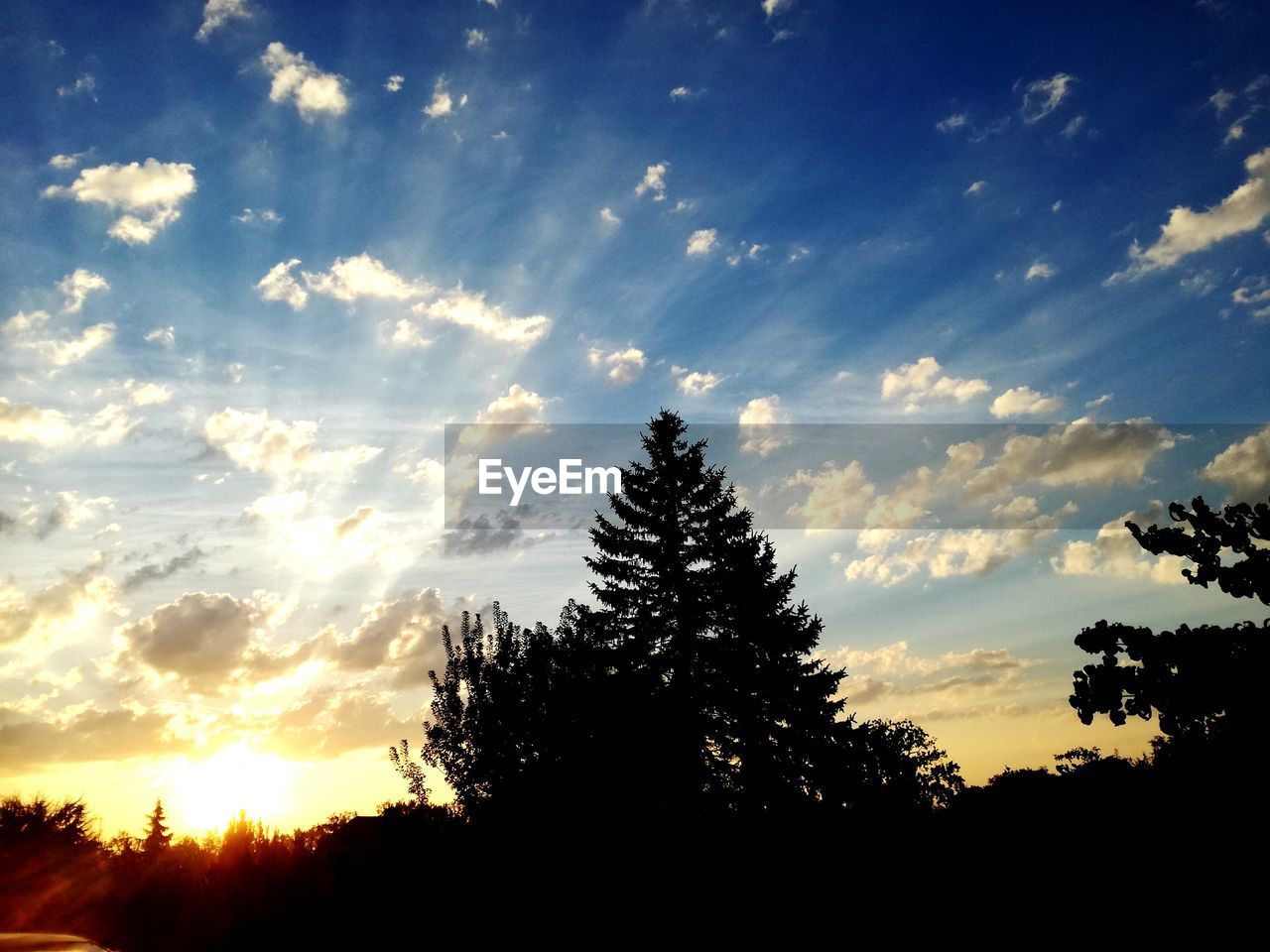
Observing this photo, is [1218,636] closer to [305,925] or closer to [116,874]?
[305,925]

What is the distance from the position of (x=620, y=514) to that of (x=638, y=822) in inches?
535

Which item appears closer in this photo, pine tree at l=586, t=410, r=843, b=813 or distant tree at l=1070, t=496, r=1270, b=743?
distant tree at l=1070, t=496, r=1270, b=743

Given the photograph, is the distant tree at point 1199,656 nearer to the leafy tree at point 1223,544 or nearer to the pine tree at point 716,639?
the leafy tree at point 1223,544

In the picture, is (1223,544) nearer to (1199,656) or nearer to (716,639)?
(1199,656)

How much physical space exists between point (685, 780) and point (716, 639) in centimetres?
522

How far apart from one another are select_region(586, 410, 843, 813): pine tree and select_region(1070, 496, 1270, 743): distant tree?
1593 cm

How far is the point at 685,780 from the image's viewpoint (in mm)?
18250

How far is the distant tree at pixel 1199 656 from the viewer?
3330mm

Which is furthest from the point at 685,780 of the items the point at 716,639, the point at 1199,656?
the point at 1199,656

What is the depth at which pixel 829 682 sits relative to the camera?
22.2 m

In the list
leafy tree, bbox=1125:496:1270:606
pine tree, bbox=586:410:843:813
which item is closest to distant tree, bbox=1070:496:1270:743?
leafy tree, bbox=1125:496:1270:606

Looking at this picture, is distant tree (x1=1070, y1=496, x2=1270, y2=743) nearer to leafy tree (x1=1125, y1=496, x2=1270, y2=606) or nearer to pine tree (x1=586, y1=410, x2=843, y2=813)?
leafy tree (x1=1125, y1=496, x2=1270, y2=606)

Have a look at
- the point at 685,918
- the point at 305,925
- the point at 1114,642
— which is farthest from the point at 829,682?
the point at 1114,642

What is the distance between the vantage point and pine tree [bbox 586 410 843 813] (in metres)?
20.7
